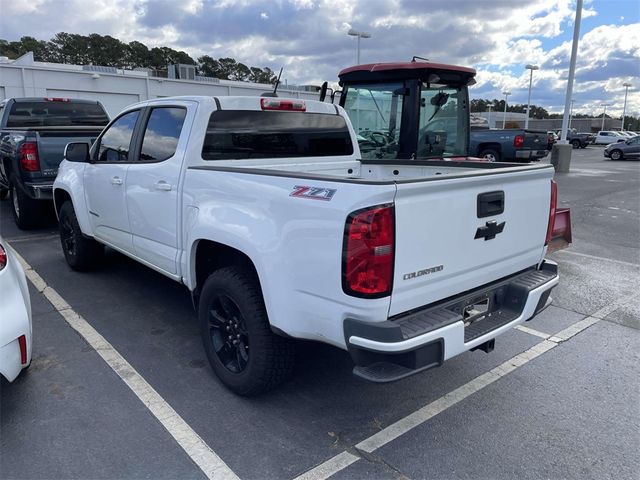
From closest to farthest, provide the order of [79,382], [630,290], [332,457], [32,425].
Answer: [332,457] < [32,425] < [79,382] < [630,290]

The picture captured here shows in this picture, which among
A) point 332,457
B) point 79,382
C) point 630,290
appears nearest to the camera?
Result: point 332,457

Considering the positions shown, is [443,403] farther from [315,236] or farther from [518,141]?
[518,141]

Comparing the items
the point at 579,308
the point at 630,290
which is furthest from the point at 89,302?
the point at 630,290

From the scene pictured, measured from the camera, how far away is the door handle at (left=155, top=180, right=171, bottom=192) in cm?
371

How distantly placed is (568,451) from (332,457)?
1.33 meters

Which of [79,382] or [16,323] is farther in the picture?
[79,382]

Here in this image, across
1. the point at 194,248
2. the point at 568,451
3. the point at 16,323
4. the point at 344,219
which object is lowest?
the point at 568,451

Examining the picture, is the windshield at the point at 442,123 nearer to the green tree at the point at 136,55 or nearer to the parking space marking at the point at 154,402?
the parking space marking at the point at 154,402

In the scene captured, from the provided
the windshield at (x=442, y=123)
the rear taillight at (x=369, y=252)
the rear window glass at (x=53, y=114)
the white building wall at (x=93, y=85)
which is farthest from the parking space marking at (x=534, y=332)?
the white building wall at (x=93, y=85)

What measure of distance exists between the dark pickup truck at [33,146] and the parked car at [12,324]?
4.61 m

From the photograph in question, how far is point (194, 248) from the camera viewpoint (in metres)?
3.45

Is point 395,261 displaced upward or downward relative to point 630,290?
upward

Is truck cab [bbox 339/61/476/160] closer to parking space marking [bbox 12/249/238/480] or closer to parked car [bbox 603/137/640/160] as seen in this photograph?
parking space marking [bbox 12/249/238/480]

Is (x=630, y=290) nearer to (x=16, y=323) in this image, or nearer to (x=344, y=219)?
(x=344, y=219)
